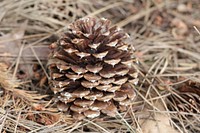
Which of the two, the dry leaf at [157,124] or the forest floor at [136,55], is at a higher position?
the forest floor at [136,55]

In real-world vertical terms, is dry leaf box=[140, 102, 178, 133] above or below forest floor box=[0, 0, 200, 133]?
below

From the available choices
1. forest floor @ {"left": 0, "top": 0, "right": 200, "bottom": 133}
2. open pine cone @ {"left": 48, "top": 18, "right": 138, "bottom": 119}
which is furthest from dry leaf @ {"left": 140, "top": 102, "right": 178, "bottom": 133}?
open pine cone @ {"left": 48, "top": 18, "right": 138, "bottom": 119}

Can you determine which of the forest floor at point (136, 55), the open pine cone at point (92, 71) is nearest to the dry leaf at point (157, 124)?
the forest floor at point (136, 55)

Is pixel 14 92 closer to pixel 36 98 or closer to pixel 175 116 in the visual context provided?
pixel 36 98

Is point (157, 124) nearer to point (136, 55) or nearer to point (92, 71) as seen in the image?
point (92, 71)

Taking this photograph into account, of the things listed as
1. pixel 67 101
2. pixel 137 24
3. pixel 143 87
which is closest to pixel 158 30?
pixel 137 24

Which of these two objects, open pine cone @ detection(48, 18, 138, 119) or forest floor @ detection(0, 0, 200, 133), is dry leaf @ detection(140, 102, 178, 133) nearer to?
forest floor @ detection(0, 0, 200, 133)

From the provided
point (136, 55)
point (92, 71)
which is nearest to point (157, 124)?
point (92, 71)

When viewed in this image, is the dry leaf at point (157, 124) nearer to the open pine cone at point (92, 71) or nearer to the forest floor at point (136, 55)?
the forest floor at point (136, 55)

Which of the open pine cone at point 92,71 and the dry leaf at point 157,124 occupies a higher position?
the open pine cone at point 92,71
